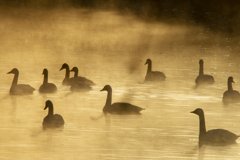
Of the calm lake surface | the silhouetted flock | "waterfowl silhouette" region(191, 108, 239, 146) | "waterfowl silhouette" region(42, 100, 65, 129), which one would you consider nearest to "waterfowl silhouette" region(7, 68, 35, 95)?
the silhouetted flock

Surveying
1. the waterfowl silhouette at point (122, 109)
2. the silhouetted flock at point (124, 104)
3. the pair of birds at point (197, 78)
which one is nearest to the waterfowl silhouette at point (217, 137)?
the silhouetted flock at point (124, 104)

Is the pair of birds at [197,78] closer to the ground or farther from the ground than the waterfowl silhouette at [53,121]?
farther from the ground

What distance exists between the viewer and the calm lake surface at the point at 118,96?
1382cm

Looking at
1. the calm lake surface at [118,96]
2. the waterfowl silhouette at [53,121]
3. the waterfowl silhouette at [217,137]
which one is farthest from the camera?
the waterfowl silhouette at [53,121]

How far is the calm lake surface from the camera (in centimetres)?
1382

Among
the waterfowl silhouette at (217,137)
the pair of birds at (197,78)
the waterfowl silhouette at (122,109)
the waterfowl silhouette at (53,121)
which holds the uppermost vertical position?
the pair of birds at (197,78)

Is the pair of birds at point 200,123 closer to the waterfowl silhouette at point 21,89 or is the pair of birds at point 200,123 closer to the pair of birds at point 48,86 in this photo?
the pair of birds at point 48,86

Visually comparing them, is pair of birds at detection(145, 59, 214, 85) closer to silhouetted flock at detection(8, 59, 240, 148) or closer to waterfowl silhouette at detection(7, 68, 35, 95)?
silhouetted flock at detection(8, 59, 240, 148)

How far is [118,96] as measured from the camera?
21.0 metres

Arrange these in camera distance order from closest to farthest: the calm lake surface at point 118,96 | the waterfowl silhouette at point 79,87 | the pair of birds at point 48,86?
the calm lake surface at point 118,96
the pair of birds at point 48,86
the waterfowl silhouette at point 79,87

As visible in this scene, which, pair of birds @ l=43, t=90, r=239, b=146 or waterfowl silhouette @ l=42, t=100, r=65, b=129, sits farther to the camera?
waterfowl silhouette @ l=42, t=100, r=65, b=129

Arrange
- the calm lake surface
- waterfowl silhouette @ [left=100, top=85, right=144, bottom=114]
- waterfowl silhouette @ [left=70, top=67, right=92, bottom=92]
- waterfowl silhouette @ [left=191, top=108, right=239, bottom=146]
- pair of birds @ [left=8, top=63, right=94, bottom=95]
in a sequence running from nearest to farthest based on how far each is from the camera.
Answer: the calm lake surface → waterfowl silhouette @ [left=191, top=108, right=239, bottom=146] → waterfowl silhouette @ [left=100, top=85, right=144, bottom=114] → pair of birds @ [left=8, top=63, right=94, bottom=95] → waterfowl silhouette @ [left=70, top=67, right=92, bottom=92]

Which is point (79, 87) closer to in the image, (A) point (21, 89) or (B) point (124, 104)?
(A) point (21, 89)

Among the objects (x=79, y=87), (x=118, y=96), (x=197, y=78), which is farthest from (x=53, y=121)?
(x=197, y=78)
